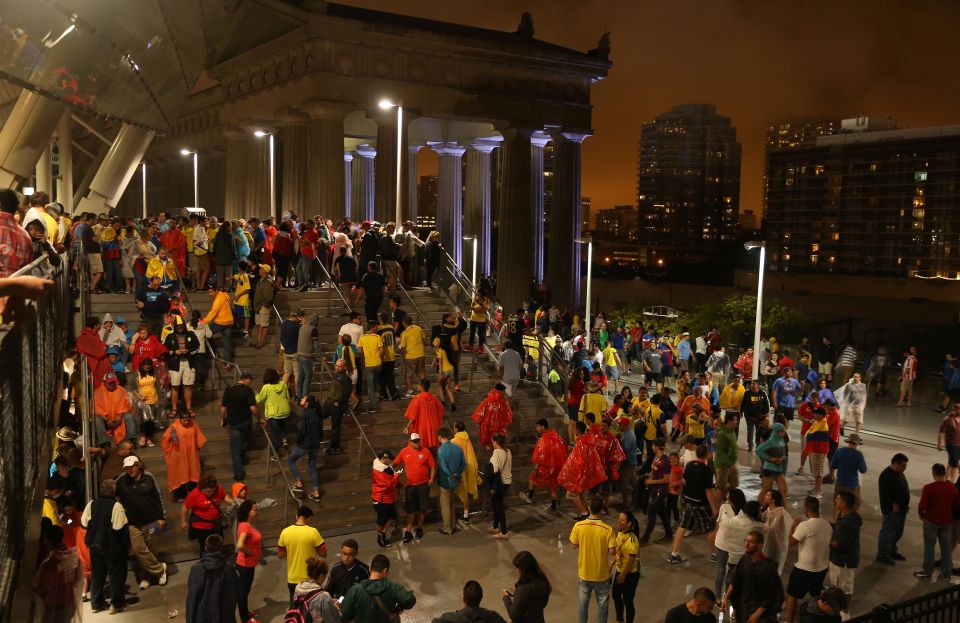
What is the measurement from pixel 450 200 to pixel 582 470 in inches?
1168

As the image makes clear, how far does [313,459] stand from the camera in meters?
13.8

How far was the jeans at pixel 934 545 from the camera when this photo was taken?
1185cm

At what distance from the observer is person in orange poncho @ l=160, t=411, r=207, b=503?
12.6m

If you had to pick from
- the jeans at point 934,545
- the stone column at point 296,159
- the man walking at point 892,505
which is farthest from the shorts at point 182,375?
the stone column at point 296,159

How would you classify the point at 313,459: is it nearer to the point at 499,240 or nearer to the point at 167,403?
the point at 167,403

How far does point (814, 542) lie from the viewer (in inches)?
393

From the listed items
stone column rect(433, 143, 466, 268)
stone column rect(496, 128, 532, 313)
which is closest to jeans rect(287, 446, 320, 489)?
stone column rect(496, 128, 532, 313)

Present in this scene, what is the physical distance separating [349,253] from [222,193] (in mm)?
27807

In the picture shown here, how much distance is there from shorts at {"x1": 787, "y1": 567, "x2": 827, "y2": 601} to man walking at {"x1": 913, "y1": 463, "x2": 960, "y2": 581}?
2.61m

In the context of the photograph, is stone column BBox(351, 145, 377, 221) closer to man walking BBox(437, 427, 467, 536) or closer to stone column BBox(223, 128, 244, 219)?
stone column BBox(223, 128, 244, 219)

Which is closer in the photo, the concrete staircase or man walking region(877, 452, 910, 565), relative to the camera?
man walking region(877, 452, 910, 565)

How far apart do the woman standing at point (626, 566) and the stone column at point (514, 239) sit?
26.4m

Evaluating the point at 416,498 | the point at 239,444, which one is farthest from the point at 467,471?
the point at 239,444

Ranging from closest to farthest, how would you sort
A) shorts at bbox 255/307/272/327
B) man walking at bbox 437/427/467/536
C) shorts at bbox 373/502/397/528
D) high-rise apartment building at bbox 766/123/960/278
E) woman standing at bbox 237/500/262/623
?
woman standing at bbox 237/500/262/623
shorts at bbox 373/502/397/528
man walking at bbox 437/427/467/536
shorts at bbox 255/307/272/327
high-rise apartment building at bbox 766/123/960/278
